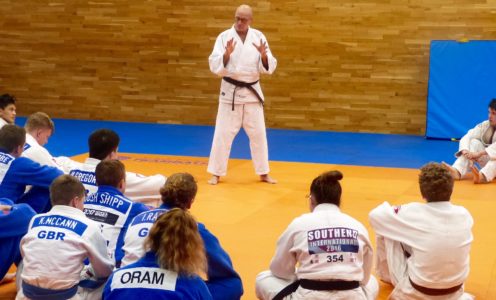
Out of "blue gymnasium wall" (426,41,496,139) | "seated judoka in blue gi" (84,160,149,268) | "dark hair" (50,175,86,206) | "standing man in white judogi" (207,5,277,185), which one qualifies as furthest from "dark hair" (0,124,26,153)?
"blue gymnasium wall" (426,41,496,139)

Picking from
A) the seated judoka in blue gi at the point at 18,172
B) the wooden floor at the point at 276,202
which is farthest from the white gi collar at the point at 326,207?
the seated judoka in blue gi at the point at 18,172

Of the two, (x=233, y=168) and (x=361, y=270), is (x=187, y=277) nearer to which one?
(x=361, y=270)

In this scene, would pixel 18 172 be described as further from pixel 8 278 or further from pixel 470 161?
pixel 470 161

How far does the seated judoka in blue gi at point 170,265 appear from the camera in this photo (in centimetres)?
333

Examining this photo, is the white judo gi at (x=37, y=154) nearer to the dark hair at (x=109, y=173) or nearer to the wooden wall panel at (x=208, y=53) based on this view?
the dark hair at (x=109, y=173)

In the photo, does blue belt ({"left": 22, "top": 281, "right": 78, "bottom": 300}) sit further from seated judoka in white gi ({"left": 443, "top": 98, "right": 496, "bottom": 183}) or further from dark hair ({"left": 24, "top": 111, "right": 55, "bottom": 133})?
seated judoka in white gi ({"left": 443, "top": 98, "right": 496, "bottom": 183})

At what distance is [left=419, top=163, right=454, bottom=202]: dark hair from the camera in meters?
4.57

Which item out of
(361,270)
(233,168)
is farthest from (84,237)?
(233,168)

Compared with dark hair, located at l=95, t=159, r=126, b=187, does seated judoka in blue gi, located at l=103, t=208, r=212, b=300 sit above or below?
below

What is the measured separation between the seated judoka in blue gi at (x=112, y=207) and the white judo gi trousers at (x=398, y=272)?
160 cm

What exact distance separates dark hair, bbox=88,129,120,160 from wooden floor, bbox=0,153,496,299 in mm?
1081

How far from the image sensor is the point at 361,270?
4.04 meters

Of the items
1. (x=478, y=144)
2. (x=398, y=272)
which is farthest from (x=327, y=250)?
(x=478, y=144)

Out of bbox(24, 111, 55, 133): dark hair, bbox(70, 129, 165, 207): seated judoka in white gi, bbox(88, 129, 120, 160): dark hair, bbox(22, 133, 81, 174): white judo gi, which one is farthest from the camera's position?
bbox(24, 111, 55, 133): dark hair
